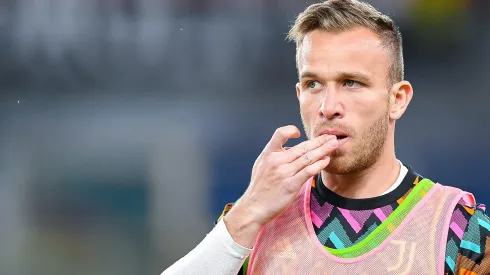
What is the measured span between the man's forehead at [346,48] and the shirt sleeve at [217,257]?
1.20 feet

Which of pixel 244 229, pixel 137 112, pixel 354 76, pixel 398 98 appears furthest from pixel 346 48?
pixel 137 112

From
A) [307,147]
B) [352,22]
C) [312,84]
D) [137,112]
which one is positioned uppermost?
[352,22]

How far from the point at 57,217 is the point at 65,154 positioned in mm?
247

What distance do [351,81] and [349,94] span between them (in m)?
0.03

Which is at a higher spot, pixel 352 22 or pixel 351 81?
pixel 352 22

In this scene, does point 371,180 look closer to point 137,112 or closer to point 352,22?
point 352,22

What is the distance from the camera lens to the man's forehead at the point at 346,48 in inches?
53.1

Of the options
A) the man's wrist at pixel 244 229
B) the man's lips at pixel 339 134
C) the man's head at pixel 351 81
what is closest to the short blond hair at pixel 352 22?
the man's head at pixel 351 81

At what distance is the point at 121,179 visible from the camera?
2.67 meters

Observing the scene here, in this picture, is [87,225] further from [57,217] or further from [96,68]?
[96,68]

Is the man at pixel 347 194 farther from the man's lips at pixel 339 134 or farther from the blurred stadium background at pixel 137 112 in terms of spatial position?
the blurred stadium background at pixel 137 112

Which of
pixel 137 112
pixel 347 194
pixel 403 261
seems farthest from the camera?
pixel 137 112

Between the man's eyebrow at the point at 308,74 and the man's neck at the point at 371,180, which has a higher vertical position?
the man's eyebrow at the point at 308,74

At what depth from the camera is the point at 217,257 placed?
52.9 inches
